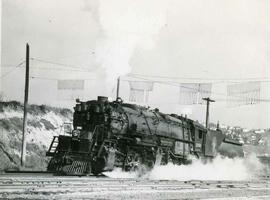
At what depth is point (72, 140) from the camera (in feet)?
51.0

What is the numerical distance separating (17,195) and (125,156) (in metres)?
8.15

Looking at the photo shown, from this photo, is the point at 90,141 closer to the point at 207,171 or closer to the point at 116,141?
the point at 116,141

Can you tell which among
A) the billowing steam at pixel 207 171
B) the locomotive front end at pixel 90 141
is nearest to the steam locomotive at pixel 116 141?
the locomotive front end at pixel 90 141

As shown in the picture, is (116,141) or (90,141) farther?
(116,141)

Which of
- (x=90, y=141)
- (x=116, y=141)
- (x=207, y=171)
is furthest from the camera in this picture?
(x=207, y=171)

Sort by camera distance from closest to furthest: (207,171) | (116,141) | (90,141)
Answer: (90,141)
(116,141)
(207,171)

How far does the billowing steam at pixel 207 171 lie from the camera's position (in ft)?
55.8

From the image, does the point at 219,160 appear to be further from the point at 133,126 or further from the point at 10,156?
the point at 10,156

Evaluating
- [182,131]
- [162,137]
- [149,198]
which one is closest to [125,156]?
[162,137]

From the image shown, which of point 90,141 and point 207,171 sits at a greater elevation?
point 90,141

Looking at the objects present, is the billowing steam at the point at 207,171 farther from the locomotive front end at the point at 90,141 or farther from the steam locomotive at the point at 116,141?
the locomotive front end at the point at 90,141

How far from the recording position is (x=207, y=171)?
20734mm

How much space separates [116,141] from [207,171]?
21.2 feet

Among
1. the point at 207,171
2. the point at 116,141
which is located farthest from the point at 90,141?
the point at 207,171
